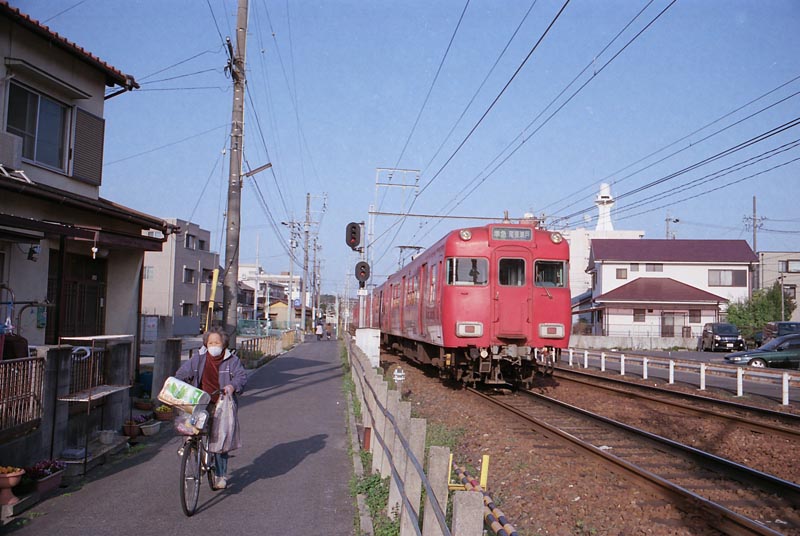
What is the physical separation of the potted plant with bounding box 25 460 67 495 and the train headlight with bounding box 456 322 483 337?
8079 mm

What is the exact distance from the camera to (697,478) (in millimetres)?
7465

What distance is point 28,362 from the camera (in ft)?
22.0

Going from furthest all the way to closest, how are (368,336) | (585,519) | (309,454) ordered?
(368,336) → (309,454) → (585,519)

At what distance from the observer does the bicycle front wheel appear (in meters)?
5.67

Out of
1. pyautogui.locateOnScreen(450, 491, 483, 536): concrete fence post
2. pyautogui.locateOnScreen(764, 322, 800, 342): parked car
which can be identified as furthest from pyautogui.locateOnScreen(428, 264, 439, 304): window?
pyautogui.locateOnScreen(764, 322, 800, 342): parked car

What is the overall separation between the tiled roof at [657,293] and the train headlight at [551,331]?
33348 millimetres

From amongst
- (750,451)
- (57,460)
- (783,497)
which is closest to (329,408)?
(57,460)

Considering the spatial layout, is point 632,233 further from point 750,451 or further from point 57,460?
point 57,460

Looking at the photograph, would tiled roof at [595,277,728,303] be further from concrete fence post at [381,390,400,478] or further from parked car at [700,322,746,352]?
concrete fence post at [381,390,400,478]

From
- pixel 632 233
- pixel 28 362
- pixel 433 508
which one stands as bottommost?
pixel 433 508

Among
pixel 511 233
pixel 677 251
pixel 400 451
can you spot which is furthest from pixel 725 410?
pixel 677 251

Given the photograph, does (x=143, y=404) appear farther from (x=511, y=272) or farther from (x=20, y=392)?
(x=511, y=272)

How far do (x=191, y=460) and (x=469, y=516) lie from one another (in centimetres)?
359

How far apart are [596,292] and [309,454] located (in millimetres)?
43456
